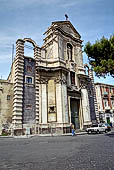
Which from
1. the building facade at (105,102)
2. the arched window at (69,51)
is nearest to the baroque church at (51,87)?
the arched window at (69,51)

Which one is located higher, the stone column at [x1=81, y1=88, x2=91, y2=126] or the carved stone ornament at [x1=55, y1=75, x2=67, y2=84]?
the carved stone ornament at [x1=55, y1=75, x2=67, y2=84]

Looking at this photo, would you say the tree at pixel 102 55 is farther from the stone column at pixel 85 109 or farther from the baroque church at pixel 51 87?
the stone column at pixel 85 109

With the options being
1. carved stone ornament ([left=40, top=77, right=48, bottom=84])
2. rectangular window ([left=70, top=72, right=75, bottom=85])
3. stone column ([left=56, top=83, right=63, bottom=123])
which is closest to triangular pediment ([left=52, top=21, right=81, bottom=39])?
rectangular window ([left=70, top=72, right=75, bottom=85])

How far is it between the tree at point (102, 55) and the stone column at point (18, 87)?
9.55 meters

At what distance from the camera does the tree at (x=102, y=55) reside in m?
13.9

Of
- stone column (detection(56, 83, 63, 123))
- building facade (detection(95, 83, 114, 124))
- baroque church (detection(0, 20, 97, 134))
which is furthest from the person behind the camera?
building facade (detection(95, 83, 114, 124))

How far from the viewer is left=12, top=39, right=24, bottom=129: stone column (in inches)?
673

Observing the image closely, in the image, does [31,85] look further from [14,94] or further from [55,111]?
[55,111]

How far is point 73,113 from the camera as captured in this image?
22.8m

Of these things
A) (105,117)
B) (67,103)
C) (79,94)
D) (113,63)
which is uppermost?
(113,63)

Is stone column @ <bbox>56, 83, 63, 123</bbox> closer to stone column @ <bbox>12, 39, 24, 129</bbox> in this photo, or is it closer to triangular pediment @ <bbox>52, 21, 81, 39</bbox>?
stone column @ <bbox>12, 39, 24, 129</bbox>

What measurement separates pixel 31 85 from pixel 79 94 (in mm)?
9105

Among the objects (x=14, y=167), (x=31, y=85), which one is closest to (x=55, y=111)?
(x=31, y=85)

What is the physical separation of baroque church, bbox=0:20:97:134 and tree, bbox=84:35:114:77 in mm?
6912
